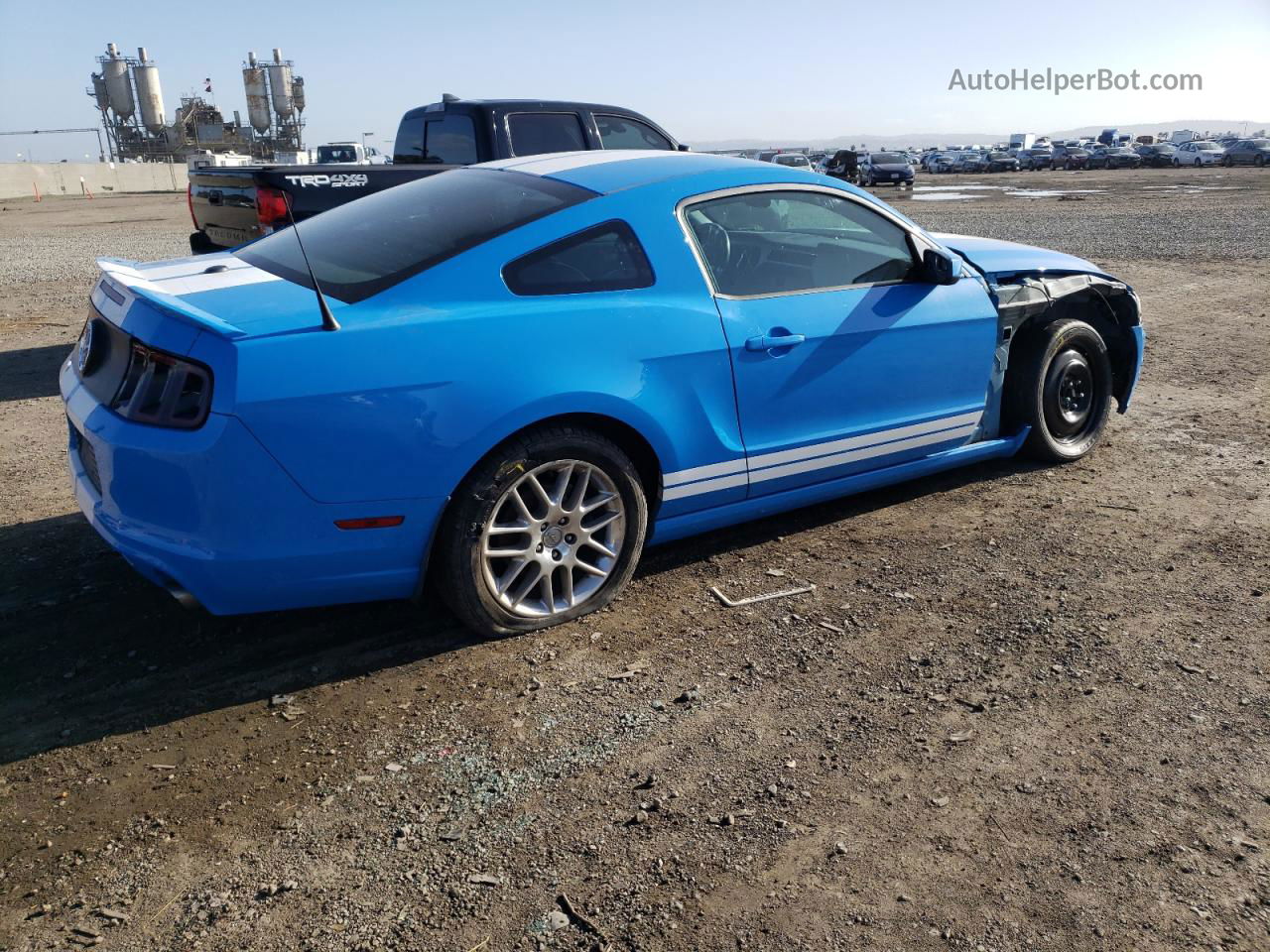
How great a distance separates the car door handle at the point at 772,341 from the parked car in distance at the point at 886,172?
37.1 m

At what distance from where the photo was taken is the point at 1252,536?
173 inches

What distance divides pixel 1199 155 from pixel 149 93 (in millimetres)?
71458

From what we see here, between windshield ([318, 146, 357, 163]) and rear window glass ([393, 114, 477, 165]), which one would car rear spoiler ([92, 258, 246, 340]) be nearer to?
rear window glass ([393, 114, 477, 165])

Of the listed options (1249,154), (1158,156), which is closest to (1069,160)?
(1158,156)

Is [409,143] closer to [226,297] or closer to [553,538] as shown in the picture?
[226,297]

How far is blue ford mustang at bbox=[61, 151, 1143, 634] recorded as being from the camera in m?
2.93

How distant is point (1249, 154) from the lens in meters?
56.7

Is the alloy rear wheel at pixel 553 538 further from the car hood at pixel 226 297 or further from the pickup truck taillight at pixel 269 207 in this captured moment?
the pickup truck taillight at pixel 269 207

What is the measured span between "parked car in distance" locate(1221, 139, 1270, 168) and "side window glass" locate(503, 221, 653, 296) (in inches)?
2517

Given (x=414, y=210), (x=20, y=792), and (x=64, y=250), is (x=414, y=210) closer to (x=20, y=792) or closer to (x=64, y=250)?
(x=20, y=792)

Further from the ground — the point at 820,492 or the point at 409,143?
the point at 409,143

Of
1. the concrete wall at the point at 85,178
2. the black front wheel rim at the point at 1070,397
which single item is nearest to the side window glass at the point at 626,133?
the black front wheel rim at the point at 1070,397

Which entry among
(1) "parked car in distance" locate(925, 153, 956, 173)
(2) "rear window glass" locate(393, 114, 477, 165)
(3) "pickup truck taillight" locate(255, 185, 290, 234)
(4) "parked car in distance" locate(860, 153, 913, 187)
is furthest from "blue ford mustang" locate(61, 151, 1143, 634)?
(1) "parked car in distance" locate(925, 153, 956, 173)

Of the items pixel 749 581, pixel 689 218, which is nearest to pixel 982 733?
pixel 749 581
